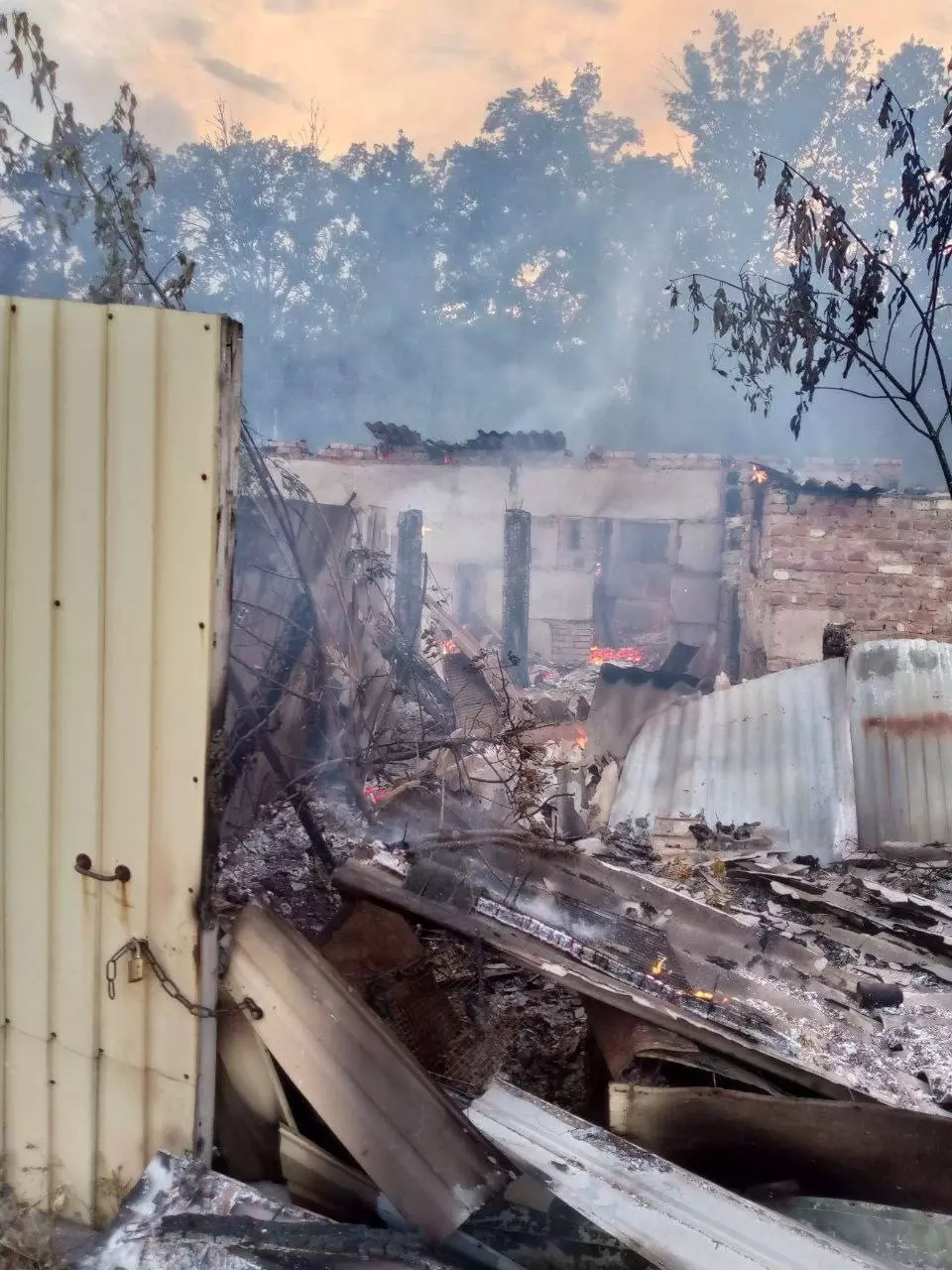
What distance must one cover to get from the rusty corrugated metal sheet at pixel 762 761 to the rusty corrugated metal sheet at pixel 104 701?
518 cm

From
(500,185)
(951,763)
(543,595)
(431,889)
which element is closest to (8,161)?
(431,889)

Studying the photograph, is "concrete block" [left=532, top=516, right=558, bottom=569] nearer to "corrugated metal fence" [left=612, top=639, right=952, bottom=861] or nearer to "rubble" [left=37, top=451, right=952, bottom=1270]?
"corrugated metal fence" [left=612, top=639, right=952, bottom=861]

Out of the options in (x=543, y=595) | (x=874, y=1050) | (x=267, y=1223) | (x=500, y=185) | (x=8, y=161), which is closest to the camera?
(x=267, y=1223)

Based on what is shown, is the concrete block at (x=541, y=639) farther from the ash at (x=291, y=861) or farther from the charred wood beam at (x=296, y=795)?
the charred wood beam at (x=296, y=795)

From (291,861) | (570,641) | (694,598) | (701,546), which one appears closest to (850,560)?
(701,546)

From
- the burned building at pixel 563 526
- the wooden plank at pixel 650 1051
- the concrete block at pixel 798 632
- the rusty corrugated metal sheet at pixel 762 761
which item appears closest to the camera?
the wooden plank at pixel 650 1051

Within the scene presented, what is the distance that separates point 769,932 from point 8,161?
7156 millimetres

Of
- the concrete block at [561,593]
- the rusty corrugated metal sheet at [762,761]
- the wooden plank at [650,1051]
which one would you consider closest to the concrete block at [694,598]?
the concrete block at [561,593]

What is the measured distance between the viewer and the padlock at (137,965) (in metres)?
1.82

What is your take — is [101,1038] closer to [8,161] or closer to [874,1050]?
[874,1050]

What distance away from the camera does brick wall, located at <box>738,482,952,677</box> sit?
32.0 ft

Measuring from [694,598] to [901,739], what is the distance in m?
8.90

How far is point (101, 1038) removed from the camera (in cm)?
191

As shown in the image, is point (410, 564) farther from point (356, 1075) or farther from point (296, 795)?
point (356, 1075)
